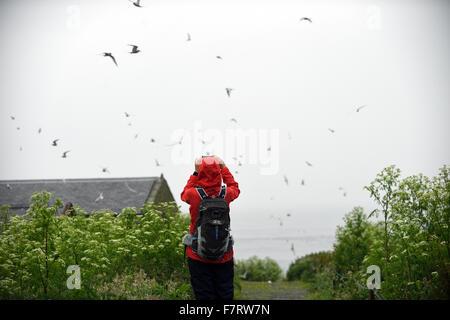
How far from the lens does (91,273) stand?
6.39m

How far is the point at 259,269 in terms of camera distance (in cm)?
1902

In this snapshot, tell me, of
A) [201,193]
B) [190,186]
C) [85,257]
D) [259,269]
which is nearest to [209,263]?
→ [201,193]

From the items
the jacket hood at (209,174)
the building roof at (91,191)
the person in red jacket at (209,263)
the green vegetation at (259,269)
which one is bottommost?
the green vegetation at (259,269)

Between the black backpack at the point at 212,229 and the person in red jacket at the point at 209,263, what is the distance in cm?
12

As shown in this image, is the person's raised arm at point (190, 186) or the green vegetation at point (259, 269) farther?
the green vegetation at point (259, 269)

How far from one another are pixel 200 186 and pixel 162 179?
25.1m

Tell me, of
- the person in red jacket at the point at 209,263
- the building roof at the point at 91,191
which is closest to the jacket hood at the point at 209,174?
the person in red jacket at the point at 209,263

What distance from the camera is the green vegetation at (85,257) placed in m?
5.87

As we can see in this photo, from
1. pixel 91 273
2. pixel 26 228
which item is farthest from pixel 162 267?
pixel 26 228

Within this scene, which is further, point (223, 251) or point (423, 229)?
point (423, 229)

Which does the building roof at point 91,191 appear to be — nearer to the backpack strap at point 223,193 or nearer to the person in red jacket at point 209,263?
the person in red jacket at point 209,263

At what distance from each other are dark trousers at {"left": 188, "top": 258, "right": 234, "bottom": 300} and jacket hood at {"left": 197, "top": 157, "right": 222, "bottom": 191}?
0.93m

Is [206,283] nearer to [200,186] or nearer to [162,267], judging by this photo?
[200,186]

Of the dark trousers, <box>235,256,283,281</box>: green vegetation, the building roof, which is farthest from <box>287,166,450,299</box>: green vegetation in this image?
the building roof
